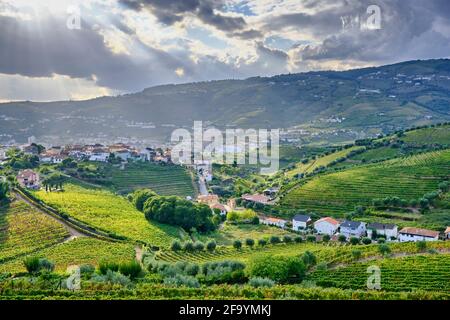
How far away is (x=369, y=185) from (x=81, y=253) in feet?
163

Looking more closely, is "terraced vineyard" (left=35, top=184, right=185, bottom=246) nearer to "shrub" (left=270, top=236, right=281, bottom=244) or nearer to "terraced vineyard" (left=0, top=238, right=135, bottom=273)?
"terraced vineyard" (left=0, top=238, right=135, bottom=273)

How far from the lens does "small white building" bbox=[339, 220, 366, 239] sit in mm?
55037

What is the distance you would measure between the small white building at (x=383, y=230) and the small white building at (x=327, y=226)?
176 inches

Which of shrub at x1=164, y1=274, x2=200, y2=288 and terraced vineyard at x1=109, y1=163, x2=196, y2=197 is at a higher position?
terraced vineyard at x1=109, y1=163, x2=196, y2=197

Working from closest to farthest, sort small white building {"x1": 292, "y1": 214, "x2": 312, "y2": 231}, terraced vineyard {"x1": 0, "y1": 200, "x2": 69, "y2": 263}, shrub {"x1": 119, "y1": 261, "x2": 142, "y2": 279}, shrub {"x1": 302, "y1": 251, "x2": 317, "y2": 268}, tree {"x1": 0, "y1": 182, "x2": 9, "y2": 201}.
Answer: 1. shrub {"x1": 119, "y1": 261, "x2": 142, "y2": 279}
2. shrub {"x1": 302, "y1": 251, "x2": 317, "y2": 268}
3. terraced vineyard {"x1": 0, "y1": 200, "x2": 69, "y2": 263}
4. tree {"x1": 0, "y1": 182, "x2": 9, "y2": 201}
5. small white building {"x1": 292, "y1": 214, "x2": 312, "y2": 231}

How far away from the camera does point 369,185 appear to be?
232 ft

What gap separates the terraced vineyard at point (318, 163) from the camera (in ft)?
314

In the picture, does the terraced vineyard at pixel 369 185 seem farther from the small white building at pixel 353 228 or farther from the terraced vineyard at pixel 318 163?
the terraced vineyard at pixel 318 163

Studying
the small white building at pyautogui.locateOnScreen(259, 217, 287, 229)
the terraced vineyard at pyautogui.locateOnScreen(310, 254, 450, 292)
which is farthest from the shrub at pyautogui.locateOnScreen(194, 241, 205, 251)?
the small white building at pyautogui.locateOnScreen(259, 217, 287, 229)

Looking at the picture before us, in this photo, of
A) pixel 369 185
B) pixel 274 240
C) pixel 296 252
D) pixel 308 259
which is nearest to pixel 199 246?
pixel 274 240

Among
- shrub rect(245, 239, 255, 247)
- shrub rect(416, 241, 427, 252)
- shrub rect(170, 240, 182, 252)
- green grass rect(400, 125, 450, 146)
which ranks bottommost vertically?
shrub rect(245, 239, 255, 247)

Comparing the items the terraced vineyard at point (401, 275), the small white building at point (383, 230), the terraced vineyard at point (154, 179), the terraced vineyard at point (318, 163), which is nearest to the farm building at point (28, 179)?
the terraced vineyard at point (154, 179)

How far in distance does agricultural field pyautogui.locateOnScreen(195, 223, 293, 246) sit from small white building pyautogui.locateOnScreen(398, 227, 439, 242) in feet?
46.4

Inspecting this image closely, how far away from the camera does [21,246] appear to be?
3934cm
